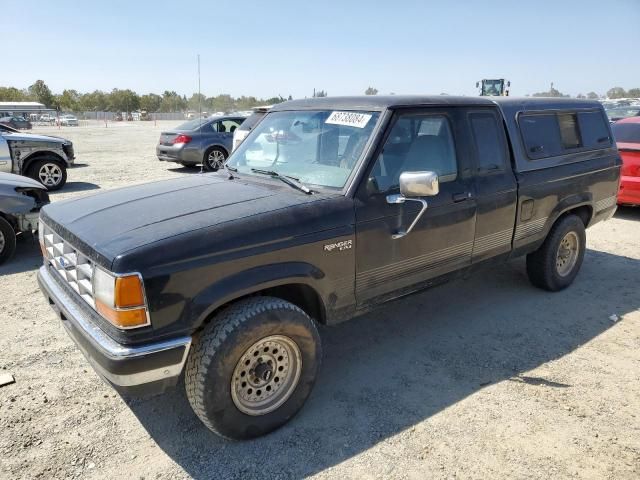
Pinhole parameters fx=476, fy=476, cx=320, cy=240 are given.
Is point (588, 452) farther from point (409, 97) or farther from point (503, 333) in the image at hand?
point (409, 97)

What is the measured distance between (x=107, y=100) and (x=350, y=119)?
343 feet

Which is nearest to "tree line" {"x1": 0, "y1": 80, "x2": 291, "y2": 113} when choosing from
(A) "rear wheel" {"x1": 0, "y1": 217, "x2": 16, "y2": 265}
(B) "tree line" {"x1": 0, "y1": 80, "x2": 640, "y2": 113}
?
(B) "tree line" {"x1": 0, "y1": 80, "x2": 640, "y2": 113}

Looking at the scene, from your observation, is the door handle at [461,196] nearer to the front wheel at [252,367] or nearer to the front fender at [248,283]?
the front fender at [248,283]

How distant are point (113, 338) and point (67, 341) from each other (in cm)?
187

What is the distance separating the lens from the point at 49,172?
1027 centimetres

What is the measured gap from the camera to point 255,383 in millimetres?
2811

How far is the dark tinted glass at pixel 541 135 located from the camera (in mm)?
4305

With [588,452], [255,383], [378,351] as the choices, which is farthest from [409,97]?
[588,452]

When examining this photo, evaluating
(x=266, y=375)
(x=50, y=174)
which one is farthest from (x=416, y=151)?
(x=50, y=174)

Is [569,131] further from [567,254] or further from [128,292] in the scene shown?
[128,292]

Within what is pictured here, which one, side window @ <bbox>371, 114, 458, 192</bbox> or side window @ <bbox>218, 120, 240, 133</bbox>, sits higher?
side window @ <bbox>218, 120, 240, 133</bbox>

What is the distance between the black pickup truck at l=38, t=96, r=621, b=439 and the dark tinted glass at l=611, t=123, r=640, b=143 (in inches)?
177

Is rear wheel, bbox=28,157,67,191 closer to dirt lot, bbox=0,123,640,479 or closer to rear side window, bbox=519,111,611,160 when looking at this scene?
dirt lot, bbox=0,123,640,479

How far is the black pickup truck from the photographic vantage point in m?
2.41
